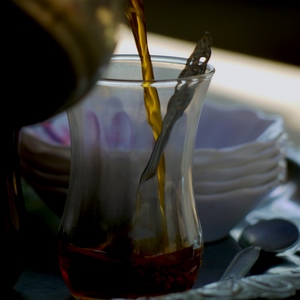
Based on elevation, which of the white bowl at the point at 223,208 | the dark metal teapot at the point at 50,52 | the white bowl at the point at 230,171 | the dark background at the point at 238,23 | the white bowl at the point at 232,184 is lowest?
the dark background at the point at 238,23

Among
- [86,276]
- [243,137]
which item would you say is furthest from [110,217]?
[243,137]

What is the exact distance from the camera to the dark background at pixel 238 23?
1811 mm

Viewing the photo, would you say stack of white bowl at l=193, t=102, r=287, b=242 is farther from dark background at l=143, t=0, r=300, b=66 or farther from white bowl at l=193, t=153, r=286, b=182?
dark background at l=143, t=0, r=300, b=66

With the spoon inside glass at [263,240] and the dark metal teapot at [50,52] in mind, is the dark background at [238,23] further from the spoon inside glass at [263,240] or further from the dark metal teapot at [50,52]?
the dark metal teapot at [50,52]

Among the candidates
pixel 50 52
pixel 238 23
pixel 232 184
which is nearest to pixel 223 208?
pixel 232 184

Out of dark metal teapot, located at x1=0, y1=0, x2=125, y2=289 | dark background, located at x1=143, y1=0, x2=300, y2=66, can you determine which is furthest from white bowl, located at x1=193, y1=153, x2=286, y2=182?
dark background, located at x1=143, y1=0, x2=300, y2=66

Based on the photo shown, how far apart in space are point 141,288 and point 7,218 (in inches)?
2.4

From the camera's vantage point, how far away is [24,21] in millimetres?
225

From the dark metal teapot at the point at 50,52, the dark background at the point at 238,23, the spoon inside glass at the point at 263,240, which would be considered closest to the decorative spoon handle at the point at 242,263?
the spoon inside glass at the point at 263,240

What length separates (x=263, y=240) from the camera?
406mm

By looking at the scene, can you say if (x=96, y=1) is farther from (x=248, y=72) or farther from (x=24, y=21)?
(x=248, y=72)

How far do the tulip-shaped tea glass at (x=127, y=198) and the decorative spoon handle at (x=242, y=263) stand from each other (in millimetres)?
34

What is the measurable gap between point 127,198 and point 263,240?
0.12 metres

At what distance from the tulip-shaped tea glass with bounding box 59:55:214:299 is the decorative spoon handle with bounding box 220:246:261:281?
3cm
